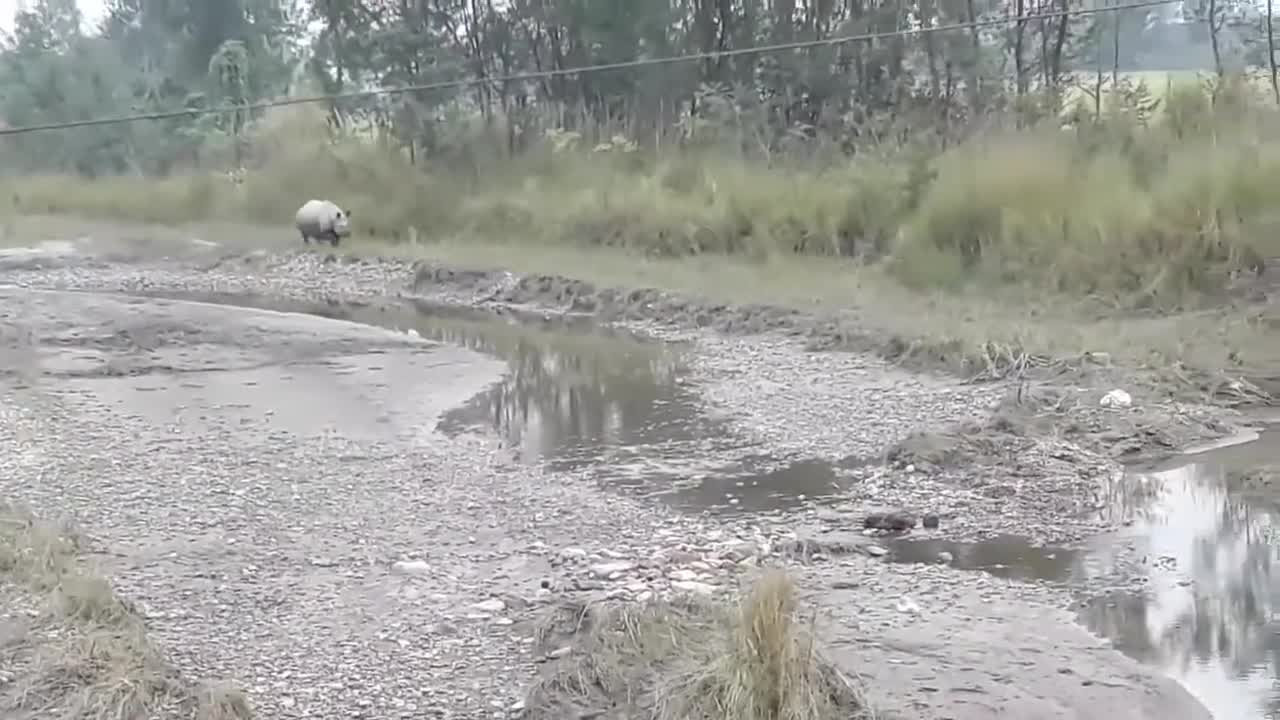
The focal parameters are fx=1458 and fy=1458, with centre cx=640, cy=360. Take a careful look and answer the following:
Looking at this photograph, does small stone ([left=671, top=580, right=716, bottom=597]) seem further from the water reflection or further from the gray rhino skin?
the gray rhino skin

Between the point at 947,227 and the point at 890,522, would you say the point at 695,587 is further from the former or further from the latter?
the point at 947,227

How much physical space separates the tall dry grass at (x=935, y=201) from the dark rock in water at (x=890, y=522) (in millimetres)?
5728

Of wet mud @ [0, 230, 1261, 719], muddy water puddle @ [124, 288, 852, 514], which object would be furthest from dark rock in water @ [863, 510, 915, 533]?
muddy water puddle @ [124, 288, 852, 514]

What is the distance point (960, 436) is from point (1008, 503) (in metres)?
1.04

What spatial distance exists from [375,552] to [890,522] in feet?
8.28

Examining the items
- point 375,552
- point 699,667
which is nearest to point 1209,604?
point 699,667

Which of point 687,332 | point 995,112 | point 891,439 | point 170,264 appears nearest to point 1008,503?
point 891,439

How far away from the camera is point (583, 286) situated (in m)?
16.0

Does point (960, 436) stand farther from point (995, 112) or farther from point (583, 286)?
point (995, 112)

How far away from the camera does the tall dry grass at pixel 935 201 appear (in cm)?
1238

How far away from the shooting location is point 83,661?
4.93 metres

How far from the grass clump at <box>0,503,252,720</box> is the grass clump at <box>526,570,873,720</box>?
1176 mm

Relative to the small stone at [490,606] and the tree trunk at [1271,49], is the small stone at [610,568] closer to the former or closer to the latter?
the small stone at [490,606]

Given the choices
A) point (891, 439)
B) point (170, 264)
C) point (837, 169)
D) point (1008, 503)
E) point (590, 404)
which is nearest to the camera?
point (1008, 503)
